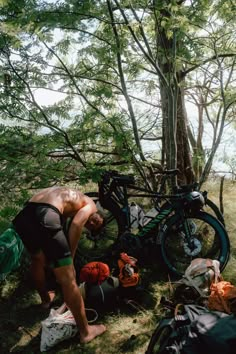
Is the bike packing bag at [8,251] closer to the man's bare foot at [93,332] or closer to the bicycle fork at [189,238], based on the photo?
the man's bare foot at [93,332]

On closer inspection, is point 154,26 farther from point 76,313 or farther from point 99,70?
point 76,313

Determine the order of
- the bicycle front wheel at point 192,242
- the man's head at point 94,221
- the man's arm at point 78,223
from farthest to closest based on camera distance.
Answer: the bicycle front wheel at point 192,242, the man's head at point 94,221, the man's arm at point 78,223

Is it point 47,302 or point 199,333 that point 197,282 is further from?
point 47,302

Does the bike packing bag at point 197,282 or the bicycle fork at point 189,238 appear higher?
the bicycle fork at point 189,238

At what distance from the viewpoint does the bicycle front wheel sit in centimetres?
370

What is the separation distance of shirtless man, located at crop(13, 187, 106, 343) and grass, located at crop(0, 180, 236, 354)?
0.13m

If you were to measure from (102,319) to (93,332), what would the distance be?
0.91 feet

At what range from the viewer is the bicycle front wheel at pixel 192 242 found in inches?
146

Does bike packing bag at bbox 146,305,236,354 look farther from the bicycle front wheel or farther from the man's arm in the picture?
the bicycle front wheel

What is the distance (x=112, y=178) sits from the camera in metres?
3.98

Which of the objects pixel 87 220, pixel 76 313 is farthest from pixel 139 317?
pixel 87 220

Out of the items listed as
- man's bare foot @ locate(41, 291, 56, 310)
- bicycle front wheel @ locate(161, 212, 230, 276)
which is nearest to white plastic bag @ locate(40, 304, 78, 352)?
man's bare foot @ locate(41, 291, 56, 310)

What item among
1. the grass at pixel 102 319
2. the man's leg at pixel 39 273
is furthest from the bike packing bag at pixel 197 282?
the man's leg at pixel 39 273

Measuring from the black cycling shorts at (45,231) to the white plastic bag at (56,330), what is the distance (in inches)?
19.7
